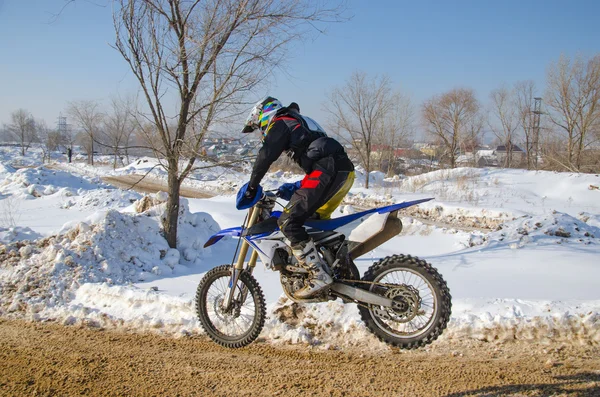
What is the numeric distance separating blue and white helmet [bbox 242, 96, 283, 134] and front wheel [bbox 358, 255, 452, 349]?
1.60m

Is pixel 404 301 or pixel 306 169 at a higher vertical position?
pixel 306 169

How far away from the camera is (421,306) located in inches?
150

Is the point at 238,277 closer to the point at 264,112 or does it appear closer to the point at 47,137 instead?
the point at 264,112

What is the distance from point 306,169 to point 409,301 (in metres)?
1.42

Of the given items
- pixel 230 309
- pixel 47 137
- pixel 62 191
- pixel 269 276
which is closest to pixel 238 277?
pixel 230 309

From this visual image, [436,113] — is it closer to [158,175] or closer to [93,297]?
[158,175]

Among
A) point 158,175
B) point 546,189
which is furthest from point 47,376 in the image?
point 158,175

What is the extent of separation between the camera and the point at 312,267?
3.99 metres

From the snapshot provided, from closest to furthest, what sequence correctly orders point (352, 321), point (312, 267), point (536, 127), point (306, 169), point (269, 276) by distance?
→ point (312, 267), point (306, 169), point (352, 321), point (269, 276), point (536, 127)

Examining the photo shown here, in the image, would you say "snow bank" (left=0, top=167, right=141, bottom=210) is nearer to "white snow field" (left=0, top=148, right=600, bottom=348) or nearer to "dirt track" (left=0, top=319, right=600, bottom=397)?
"white snow field" (left=0, top=148, right=600, bottom=348)

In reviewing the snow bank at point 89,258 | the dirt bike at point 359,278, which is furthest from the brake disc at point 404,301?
the snow bank at point 89,258

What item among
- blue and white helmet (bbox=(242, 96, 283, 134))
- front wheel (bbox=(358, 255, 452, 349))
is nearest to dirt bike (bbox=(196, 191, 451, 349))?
front wheel (bbox=(358, 255, 452, 349))

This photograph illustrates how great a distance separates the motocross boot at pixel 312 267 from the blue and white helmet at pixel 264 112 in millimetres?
1126

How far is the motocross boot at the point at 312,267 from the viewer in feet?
13.0
